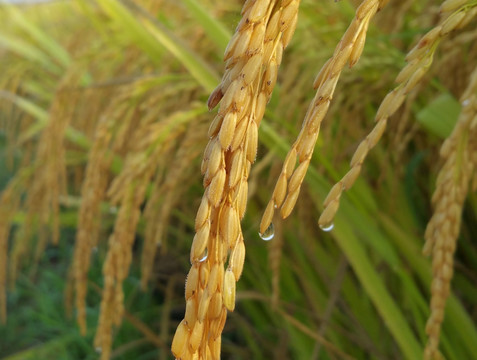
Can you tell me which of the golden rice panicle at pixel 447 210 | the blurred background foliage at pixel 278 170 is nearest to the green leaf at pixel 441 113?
the blurred background foliage at pixel 278 170

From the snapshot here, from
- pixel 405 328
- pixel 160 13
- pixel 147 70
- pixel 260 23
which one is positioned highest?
pixel 160 13

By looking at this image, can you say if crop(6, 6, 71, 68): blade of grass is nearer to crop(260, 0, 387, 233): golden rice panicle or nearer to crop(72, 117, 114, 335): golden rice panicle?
crop(72, 117, 114, 335): golden rice panicle

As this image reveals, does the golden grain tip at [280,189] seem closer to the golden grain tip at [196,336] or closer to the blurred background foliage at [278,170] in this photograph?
the golden grain tip at [196,336]

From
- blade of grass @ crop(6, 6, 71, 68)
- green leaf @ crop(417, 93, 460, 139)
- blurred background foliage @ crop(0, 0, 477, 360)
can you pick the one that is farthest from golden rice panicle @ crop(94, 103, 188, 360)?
blade of grass @ crop(6, 6, 71, 68)

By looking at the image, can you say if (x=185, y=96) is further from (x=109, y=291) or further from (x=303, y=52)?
(x=109, y=291)

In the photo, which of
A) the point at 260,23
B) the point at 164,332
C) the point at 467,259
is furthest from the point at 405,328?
the point at 164,332

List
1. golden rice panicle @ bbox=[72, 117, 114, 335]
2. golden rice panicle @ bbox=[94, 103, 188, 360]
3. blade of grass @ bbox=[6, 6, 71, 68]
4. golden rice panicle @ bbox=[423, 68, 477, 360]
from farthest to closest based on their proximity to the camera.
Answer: blade of grass @ bbox=[6, 6, 71, 68]
golden rice panicle @ bbox=[72, 117, 114, 335]
golden rice panicle @ bbox=[94, 103, 188, 360]
golden rice panicle @ bbox=[423, 68, 477, 360]

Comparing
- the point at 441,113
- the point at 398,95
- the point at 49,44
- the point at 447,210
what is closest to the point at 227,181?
the point at 398,95
